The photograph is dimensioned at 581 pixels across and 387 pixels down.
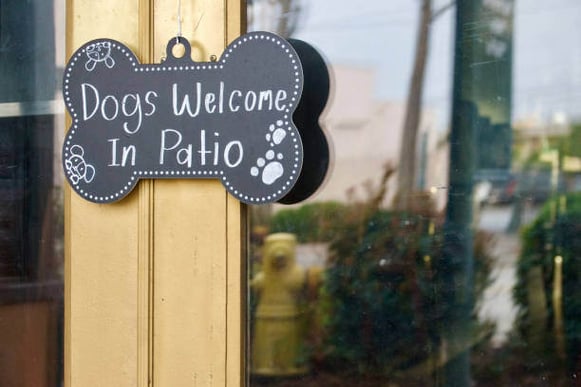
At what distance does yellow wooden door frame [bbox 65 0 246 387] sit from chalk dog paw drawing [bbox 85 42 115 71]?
0.07 metres

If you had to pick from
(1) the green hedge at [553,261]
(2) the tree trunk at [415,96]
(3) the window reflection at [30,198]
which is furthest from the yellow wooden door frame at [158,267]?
(1) the green hedge at [553,261]

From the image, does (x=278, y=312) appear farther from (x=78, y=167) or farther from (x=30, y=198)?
(x=30, y=198)

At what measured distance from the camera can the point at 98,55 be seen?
2.11 metres

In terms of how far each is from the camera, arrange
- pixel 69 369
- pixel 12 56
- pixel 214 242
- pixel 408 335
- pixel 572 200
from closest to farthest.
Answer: pixel 572 200 → pixel 408 335 → pixel 214 242 → pixel 69 369 → pixel 12 56

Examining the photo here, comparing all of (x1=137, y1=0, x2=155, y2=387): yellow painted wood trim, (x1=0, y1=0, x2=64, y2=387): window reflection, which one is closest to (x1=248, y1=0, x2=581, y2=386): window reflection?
(x1=137, y1=0, x2=155, y2=387): yellow painted wood trim

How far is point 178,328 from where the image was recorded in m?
2.09

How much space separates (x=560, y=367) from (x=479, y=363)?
0.18 meters

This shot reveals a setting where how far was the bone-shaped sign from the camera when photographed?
75.4 inches

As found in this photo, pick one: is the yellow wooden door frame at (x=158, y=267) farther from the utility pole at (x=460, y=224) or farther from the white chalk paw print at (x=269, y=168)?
the utility pole at (x=460, y=224)

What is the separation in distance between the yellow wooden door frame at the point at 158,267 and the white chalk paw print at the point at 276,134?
21 cm

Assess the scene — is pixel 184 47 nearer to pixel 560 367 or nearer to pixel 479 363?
pixel 479 363

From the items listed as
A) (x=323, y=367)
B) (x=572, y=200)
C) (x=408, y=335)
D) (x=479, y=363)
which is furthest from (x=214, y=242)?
(x=572, y=200)

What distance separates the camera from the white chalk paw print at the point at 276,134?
1.91m

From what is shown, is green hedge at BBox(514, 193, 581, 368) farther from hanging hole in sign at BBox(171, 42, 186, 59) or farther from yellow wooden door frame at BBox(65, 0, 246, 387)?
hanging hole in sign at BBox(171, 42, 186, 59)
